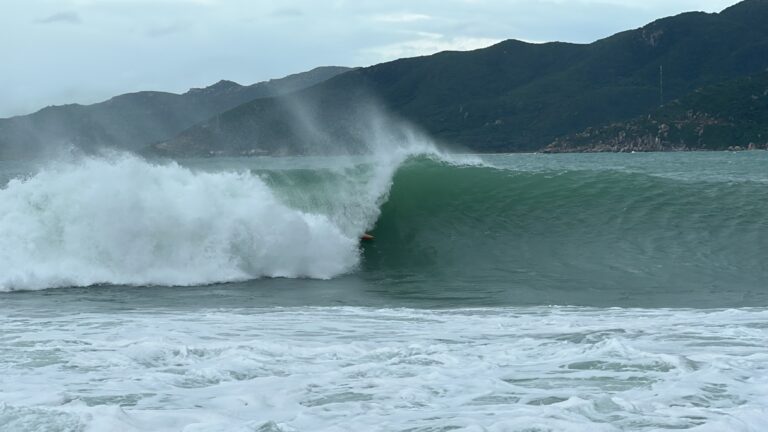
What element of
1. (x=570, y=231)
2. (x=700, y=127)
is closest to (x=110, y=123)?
(x=700, y=127)

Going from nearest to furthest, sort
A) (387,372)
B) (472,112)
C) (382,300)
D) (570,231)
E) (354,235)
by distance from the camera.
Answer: (387,372) < (382,300) < (354,235) < (570,231) < (472,112)

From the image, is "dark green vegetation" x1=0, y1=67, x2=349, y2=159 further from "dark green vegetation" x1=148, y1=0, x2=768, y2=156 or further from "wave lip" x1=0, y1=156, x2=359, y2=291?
"wave lip" x1=0, y1=156, x2=359, y2=291

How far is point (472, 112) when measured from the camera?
176 meters

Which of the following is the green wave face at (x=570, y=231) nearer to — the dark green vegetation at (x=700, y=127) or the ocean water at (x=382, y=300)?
the ocean water at (x=382, y=300)

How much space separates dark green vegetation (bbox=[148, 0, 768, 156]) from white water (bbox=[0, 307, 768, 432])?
342 ft

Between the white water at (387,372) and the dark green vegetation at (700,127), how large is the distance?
118m

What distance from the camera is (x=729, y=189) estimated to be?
76.5 ft

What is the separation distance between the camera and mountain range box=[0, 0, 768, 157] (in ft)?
370

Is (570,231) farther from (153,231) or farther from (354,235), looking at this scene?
(153,231)

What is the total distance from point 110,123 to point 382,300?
101m

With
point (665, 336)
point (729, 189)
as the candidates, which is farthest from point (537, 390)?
point (729, 189)

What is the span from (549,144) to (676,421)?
143m

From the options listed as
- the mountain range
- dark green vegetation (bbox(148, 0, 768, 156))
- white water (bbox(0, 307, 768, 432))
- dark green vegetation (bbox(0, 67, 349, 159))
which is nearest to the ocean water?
white water (bbox(0, 307, 768, 432))

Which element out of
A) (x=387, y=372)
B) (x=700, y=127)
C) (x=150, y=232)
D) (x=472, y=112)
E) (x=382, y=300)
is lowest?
(x=382, y=300)
